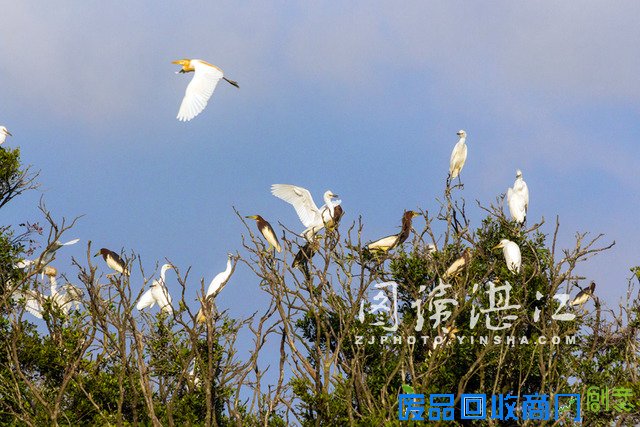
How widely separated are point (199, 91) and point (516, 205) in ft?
16.7

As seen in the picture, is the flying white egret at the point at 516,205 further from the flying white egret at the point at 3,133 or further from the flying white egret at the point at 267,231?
the flying white egret at the point at 3,133

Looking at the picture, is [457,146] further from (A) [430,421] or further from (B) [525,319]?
(A) [430,421]

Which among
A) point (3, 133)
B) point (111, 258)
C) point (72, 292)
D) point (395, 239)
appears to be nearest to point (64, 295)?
point (72, 292)

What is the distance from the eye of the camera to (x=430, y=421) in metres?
7.71

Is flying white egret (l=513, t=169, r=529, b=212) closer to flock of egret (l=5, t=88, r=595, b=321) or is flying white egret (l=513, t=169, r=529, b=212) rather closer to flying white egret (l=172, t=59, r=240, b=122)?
flock of egret (l=5, t=88, r=595, b=321)

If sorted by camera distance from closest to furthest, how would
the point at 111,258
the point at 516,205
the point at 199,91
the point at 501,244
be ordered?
the point at 501,244
the point at 199,91
the point at 516,205
the point at 111,258

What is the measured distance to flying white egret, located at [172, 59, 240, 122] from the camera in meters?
11.1

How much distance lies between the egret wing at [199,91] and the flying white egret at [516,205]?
473 centimetres

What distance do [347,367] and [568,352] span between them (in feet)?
8.17

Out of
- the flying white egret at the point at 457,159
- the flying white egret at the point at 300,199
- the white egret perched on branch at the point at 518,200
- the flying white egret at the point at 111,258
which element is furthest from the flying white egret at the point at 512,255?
the flying white egret at the point at 111,258

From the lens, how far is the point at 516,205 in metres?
13.7

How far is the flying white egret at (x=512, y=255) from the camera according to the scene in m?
10.1

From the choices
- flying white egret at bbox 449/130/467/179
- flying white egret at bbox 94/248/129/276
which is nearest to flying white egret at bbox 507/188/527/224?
flying white egret at bbox 449/130/467/179

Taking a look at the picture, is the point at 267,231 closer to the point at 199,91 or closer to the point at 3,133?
the point at 199,91
